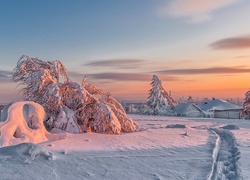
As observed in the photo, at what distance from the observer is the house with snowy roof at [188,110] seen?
42.3m

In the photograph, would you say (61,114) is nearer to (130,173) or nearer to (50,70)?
(50,70)

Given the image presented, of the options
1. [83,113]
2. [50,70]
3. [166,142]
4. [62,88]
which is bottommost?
[166,142]

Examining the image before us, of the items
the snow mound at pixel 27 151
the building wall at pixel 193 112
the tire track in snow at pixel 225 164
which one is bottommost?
the building wall at pixel 193 112

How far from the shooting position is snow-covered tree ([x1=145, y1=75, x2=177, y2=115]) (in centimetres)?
4369

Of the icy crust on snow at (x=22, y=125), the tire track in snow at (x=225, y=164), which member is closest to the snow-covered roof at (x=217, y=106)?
the tire track in snow at (x=225, y=164)

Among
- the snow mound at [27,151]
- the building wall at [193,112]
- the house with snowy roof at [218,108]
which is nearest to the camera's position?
the snow mound at [27,151]

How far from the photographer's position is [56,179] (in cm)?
614

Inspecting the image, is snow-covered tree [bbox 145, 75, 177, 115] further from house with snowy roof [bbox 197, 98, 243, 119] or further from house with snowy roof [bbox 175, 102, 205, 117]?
house with snowy roof [bbox 197, 98, 243, 119]

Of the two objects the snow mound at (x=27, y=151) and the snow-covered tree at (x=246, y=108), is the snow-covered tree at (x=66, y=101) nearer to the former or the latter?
the snow mound at (x=27, y=151)

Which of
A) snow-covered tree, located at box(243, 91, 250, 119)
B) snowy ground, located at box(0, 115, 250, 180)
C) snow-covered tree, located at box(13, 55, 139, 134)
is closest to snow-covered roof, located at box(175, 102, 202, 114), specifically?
snow-covered tree, located at box(243, 91, 250, 119)

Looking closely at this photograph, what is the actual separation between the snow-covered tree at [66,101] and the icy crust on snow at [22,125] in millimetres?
1280

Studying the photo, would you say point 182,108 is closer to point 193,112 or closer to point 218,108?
point 193,112

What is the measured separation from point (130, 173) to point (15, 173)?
2609mm

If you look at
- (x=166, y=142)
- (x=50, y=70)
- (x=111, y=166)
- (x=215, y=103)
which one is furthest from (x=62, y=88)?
(x=215, y=103)
